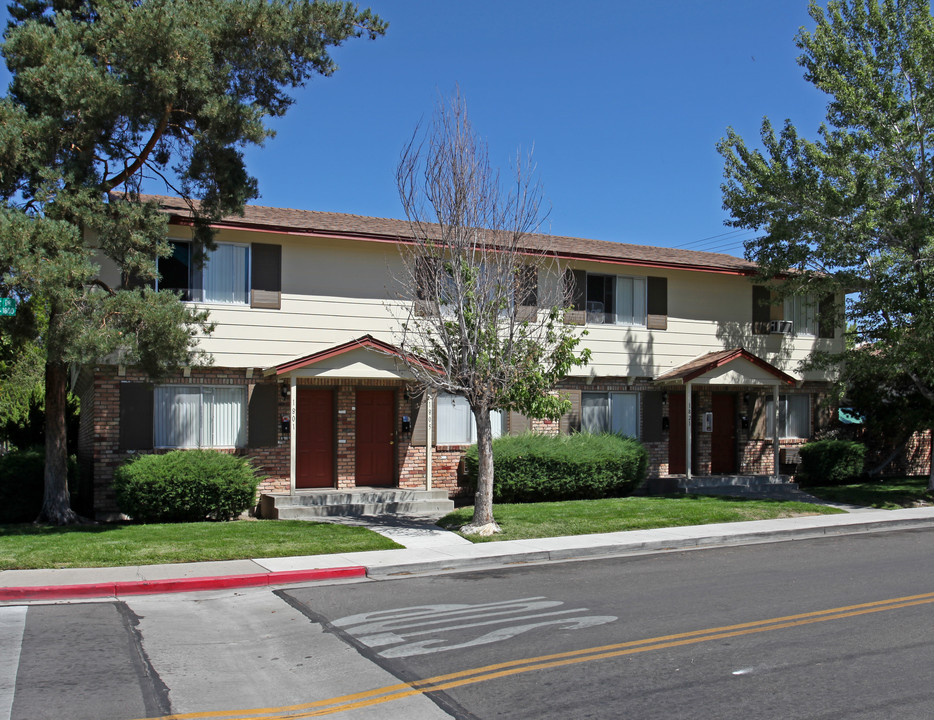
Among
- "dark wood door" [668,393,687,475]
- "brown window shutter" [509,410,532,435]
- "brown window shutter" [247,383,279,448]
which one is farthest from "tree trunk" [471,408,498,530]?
"dark wood door" [668,393,687,475]

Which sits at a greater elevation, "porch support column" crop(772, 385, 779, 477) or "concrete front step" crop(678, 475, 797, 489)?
"porch support column" crop(772, 385, 779, 477)

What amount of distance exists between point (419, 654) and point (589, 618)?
2.04 metres

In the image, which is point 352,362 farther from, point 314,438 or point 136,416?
point 136,416

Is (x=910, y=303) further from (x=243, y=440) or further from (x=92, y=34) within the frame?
(x=92, y=34)

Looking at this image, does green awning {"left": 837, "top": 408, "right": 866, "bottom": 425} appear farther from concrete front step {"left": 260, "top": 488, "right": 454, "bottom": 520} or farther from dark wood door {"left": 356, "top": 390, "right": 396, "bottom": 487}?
dark wood door {"left": 356, "top": 390, "right": 396, "bottom": 487}

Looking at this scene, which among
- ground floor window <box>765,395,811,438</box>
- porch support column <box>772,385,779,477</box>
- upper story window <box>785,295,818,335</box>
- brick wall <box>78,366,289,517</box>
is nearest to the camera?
brick wall <box>78,366,289,517</box>

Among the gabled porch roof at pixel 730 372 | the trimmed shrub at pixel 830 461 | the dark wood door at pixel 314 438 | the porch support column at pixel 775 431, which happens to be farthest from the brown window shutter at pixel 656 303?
the dark wood door at pixel 314 438

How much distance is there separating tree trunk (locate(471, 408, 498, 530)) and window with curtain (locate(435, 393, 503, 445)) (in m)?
4.79

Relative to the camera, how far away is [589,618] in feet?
28.0

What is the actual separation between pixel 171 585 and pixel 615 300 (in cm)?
1353

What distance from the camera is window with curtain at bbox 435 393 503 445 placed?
19266mm

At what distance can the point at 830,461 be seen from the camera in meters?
22.2

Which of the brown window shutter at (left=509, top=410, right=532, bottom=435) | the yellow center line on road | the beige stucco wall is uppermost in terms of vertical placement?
the beige stucco wall

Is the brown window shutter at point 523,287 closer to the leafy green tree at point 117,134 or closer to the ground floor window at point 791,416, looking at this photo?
the leafy green tree at point 117,134
